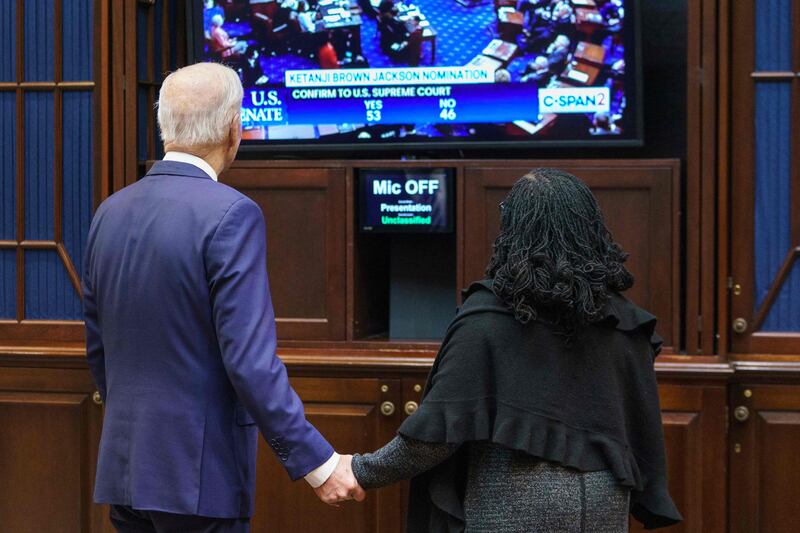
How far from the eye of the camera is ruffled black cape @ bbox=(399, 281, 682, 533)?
2.19 meters

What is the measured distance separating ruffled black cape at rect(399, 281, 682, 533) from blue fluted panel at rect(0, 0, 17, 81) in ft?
7.29

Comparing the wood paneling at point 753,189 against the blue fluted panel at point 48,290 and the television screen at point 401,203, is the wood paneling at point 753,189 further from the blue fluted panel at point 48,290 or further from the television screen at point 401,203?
the blue fluted panel at point 48,290

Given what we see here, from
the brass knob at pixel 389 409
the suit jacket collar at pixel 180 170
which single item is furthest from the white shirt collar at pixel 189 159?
the brass knob at pixel 389 409

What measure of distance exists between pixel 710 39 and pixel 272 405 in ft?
6.28

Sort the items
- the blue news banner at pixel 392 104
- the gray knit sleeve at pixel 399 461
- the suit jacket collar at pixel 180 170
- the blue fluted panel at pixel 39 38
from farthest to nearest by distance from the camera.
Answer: the blue fluted panel at pixel 39 38, the blue news banner at pixel 392 104, the suit jacket collar at pixel 180 170, the gray knit sleeve at pixel 399 461

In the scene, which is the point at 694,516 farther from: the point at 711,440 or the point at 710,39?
the point at 710,39

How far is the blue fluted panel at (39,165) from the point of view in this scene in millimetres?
A: 3814

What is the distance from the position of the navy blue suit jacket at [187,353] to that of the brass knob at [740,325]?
168 centimetres

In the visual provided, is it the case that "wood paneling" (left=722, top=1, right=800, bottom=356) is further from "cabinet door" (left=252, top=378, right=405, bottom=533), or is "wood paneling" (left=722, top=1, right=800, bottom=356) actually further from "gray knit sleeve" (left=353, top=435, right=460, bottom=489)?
"gray knit sleeve" (left=353, top=435, right=460, bottom=489)

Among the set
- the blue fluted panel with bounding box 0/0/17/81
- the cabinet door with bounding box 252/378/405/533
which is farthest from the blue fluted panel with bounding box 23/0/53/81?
the cabinet door with bounding box 252/378/405/533

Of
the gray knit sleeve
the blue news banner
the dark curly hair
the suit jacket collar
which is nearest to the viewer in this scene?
the dark curly hair

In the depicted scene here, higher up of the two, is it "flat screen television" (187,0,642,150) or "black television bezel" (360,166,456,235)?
"flat screen television" (187,0,642,150)

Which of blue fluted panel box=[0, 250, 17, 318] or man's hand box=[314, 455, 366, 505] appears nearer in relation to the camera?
man's hand box=[314, 455, 366, 505]

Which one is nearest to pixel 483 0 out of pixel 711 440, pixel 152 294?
pixel 711 440
